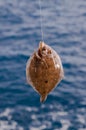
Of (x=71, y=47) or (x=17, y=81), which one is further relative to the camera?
(x=71, y=47)

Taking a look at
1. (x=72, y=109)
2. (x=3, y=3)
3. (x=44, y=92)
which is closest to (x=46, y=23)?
(x=3, y=3)

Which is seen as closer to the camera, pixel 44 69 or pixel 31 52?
pixel 44 69

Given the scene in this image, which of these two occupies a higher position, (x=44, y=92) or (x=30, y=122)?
(x=44, y=92)

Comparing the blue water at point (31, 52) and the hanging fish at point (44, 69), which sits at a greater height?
the hanging fish at point (44, 69)

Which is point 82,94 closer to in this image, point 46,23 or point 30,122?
point 30,122

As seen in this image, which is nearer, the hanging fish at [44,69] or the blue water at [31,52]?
the hanging fish at [44,69]
